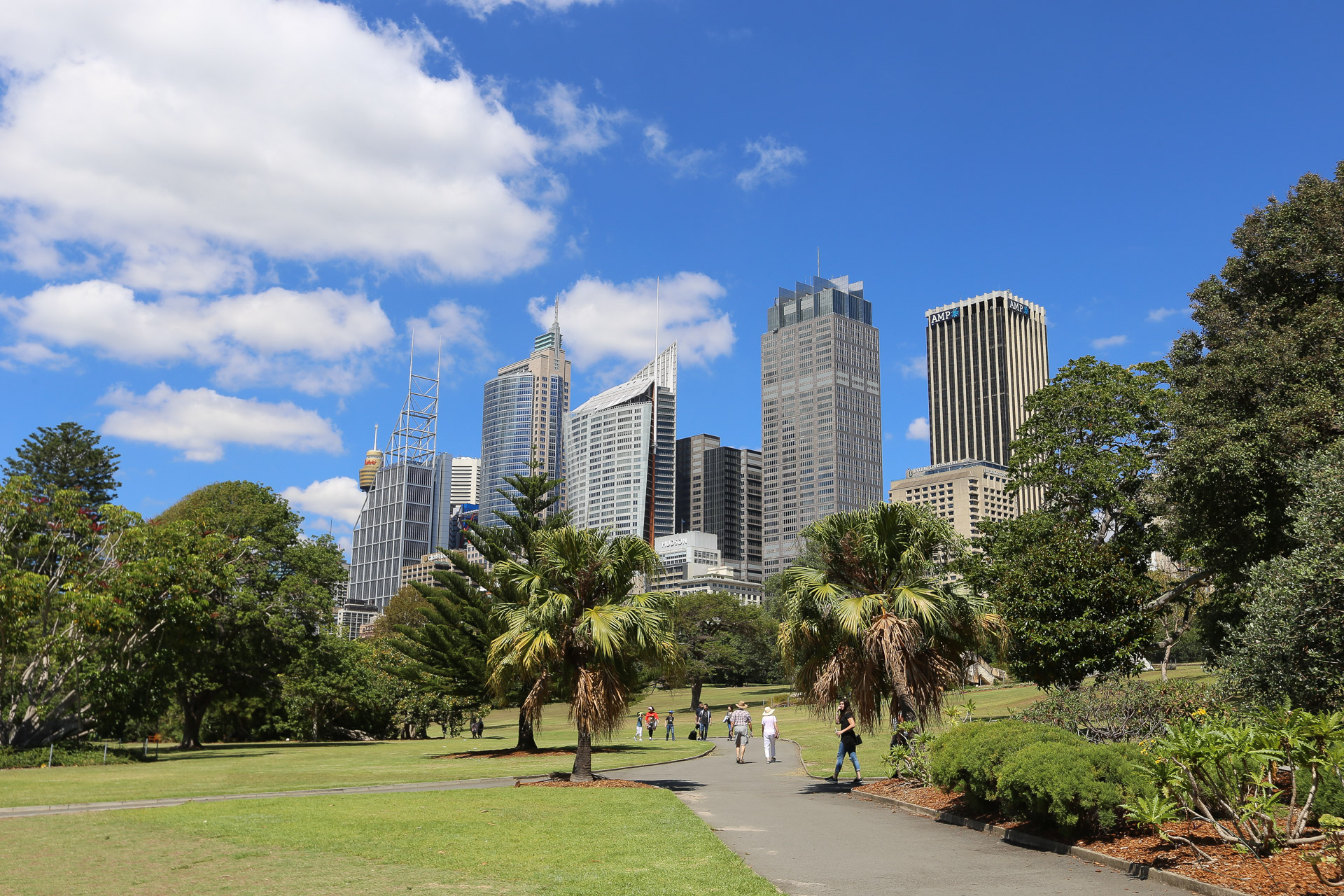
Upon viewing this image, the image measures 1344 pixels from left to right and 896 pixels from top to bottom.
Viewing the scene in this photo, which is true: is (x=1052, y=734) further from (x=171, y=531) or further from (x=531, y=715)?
(x=171, y=531)

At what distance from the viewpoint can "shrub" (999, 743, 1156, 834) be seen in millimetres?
9273

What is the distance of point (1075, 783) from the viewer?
9.33 metres

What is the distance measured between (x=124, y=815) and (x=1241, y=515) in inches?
859

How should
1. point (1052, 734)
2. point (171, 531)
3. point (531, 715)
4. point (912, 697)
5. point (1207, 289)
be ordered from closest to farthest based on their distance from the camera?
point (1052, 734) < point (912, 697) < point (531, 715) < point (1207, 289) < point (171, 531)

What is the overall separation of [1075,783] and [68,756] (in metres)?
26.6

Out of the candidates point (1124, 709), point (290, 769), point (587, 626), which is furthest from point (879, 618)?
point (290, 769)

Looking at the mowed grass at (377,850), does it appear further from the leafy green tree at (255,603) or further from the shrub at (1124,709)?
the leafy green tree at (255,603)

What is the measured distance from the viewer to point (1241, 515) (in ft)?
66.3

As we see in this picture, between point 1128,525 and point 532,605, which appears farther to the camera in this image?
point 1128,525

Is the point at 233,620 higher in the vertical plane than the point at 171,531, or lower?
lower

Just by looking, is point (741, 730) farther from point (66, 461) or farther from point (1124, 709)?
point (66, 461)

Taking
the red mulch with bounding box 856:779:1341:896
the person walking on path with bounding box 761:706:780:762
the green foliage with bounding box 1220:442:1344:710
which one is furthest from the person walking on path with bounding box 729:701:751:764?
the red mulch with bounding box 856:779:1341:896

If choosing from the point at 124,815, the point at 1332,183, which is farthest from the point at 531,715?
the point at 1332,183

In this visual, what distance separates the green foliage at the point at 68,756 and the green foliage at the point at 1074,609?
24.5 m
